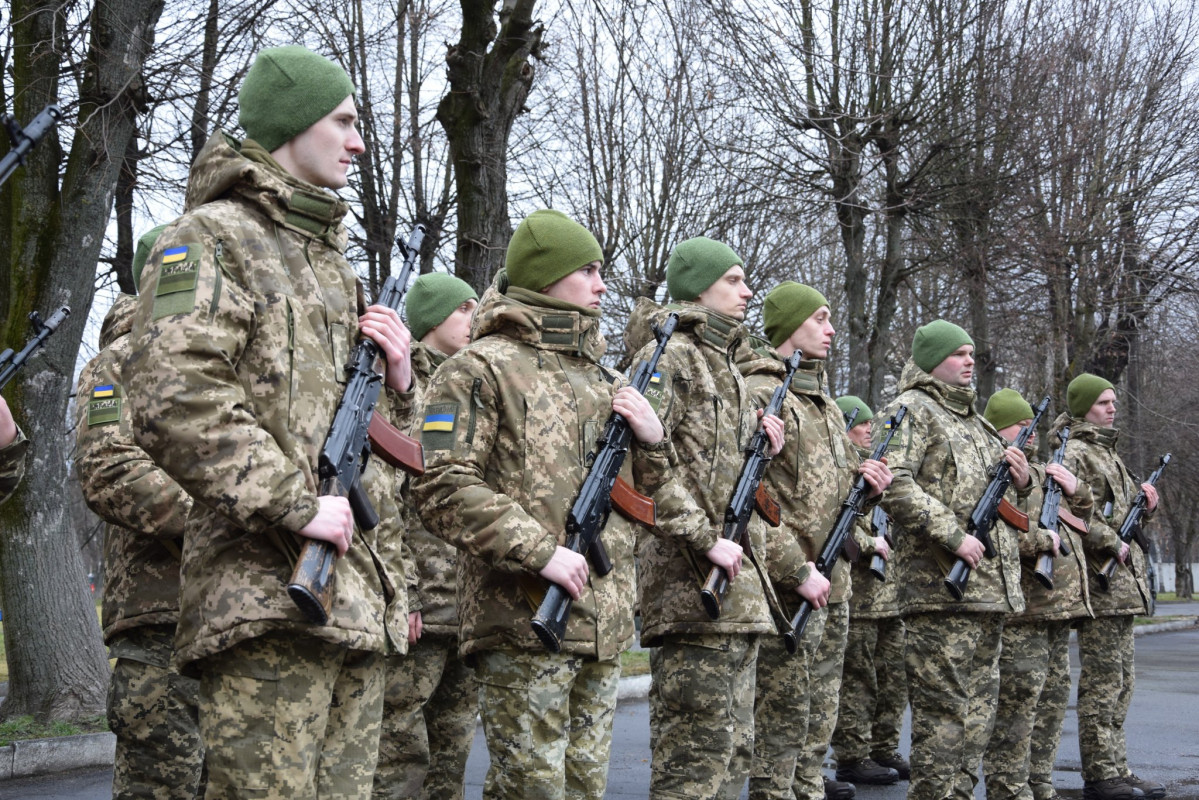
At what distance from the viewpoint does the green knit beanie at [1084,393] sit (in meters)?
9.34

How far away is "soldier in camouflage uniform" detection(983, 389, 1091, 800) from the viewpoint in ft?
22.9

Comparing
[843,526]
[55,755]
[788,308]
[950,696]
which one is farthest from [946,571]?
[55,755]

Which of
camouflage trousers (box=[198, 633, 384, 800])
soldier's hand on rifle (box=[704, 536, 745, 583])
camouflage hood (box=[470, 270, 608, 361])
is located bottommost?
camouflage trousers (box=[198, 633, 384, 800])

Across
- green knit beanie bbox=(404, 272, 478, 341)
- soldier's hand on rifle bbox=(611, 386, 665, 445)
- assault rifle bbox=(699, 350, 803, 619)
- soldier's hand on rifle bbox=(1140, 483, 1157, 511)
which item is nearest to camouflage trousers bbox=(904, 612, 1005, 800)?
assault rifle bbox=(699, 350, 803, 619)

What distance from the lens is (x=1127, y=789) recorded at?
755 cm

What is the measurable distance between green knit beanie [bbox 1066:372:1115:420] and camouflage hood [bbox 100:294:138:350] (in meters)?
6.81

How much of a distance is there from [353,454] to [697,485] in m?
2.37

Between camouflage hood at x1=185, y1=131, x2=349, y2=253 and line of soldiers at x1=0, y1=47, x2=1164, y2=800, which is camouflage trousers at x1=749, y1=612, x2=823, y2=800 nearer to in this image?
line of soldiers at x1=0, y1=47, x2=1164, y2=800

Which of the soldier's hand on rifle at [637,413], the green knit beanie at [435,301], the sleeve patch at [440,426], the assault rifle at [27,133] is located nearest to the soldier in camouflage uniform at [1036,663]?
the soldier's hand on rifle at [637,413]

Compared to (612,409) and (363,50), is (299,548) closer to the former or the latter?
(612,409)

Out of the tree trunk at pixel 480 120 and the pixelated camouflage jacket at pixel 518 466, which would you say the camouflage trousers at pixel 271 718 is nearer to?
the pixelated camouflage jacket at pixel 518 466

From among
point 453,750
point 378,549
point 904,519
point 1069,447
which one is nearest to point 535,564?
point 378,549

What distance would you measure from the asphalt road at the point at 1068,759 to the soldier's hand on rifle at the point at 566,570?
3.38 m

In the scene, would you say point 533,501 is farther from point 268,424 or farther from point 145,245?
point 145,245
